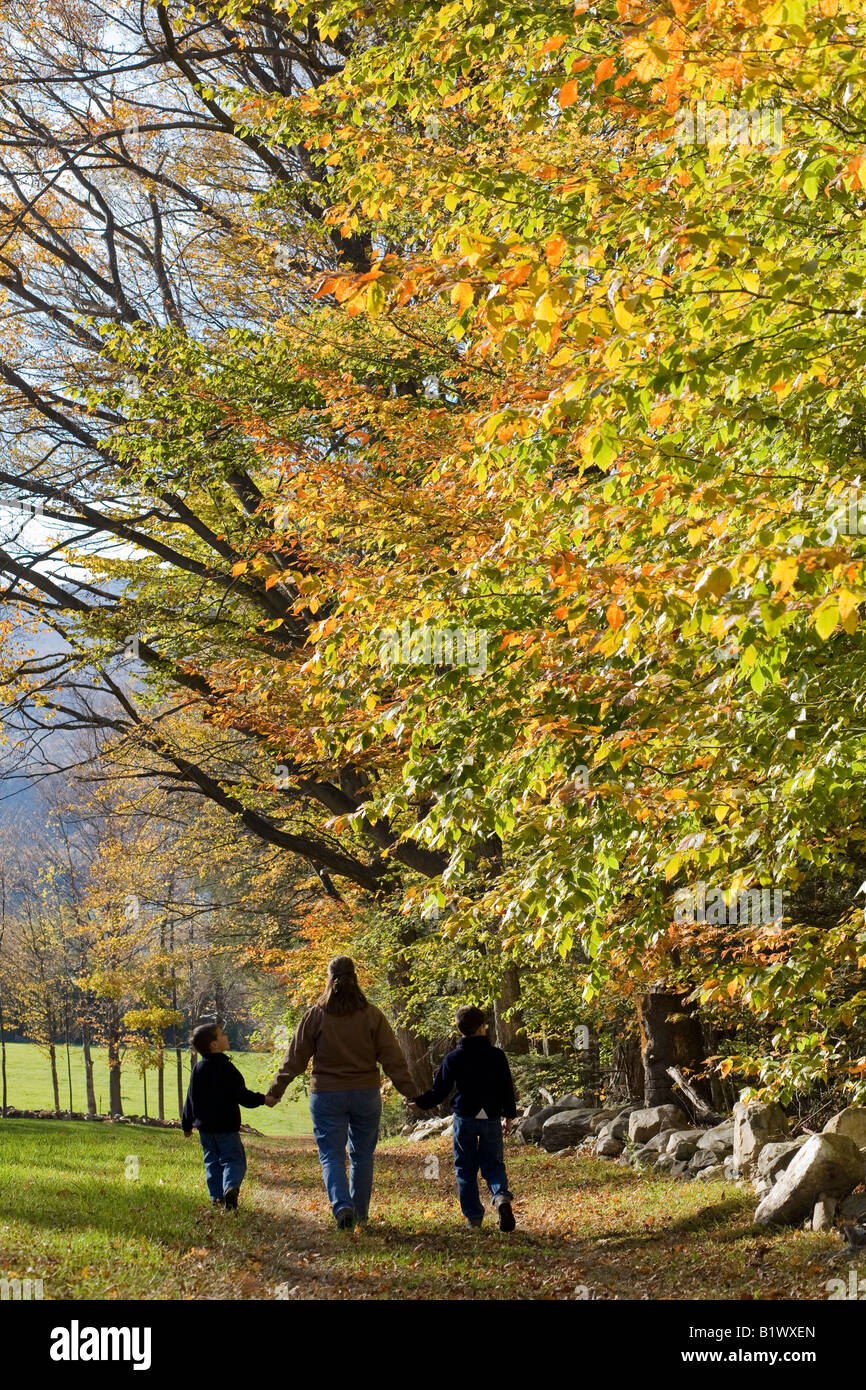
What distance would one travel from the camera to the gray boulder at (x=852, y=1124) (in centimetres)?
936

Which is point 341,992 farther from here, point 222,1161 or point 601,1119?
point 601,1119

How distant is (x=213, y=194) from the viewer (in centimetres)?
1697

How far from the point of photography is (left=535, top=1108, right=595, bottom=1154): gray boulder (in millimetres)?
14625

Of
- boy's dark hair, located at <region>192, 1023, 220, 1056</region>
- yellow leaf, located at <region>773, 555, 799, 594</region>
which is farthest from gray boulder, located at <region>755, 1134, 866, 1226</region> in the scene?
yellow leaf, located at <region>773, 555, 799, 594</region>

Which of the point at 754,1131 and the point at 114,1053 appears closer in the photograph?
the point at 754,1131

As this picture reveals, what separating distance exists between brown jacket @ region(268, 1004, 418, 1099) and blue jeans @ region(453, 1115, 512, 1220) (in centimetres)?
63

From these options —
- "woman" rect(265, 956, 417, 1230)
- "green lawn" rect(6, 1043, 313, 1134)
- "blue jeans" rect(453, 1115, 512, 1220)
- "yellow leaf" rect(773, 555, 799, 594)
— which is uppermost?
"yellow leaf" rect(773, 555, 799, 594)

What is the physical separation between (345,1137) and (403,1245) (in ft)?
2.93

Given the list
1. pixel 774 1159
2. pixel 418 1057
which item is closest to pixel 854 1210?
pixel 774 1159

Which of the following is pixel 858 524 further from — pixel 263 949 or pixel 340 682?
pixel 263 949

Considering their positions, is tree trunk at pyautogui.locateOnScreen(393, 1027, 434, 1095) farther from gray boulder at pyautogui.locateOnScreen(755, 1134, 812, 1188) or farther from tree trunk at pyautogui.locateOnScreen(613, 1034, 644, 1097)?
gray boulder at pyautogui.locateOnScreen(755, 1134, 812, 1188)

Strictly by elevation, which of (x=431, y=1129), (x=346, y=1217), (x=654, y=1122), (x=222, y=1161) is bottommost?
(x=431, y=1129)

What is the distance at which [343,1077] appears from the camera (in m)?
7.80
